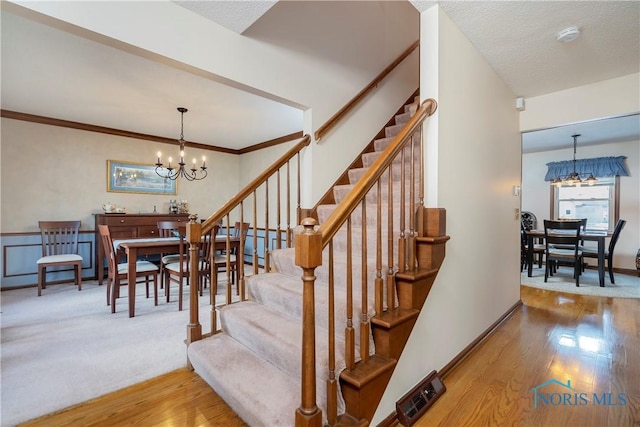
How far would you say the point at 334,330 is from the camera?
4.27ft

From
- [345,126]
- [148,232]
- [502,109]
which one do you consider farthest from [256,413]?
[148,232]

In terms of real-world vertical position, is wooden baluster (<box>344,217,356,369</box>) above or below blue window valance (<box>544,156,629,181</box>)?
below

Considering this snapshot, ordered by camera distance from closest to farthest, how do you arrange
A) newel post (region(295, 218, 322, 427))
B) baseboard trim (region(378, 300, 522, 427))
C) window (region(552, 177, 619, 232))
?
newel post (region(295, 218, 322, 427)) → baseboard trim (region(378, 300, 522, 427)) → window (region(552, 177, 619, 232))

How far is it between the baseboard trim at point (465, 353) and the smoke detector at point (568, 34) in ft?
7.63

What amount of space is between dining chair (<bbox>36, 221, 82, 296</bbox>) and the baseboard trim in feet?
14.4

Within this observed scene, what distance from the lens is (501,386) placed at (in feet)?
6.00

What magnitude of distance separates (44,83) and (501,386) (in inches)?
198

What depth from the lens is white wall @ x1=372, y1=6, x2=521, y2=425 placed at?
1.80m

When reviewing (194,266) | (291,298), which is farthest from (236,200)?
(291,298)

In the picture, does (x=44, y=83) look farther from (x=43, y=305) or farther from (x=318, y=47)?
(x=318, y=47)

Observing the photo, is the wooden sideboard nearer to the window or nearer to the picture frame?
the picture frame

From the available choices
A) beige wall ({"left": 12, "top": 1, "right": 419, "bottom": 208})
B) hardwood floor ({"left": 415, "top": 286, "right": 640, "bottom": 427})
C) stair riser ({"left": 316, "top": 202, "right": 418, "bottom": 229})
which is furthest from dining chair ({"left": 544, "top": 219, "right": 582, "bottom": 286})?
stair riser ({"left": 316, "top": 202, "right": 418, "bottom": 229})

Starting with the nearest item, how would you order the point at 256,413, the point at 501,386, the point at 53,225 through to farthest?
the point at 256,413 → the point at 501,386 → the point at 53,225

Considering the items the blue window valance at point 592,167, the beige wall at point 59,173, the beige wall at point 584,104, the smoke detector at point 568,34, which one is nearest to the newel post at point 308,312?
the smoke detector at point 568,34
